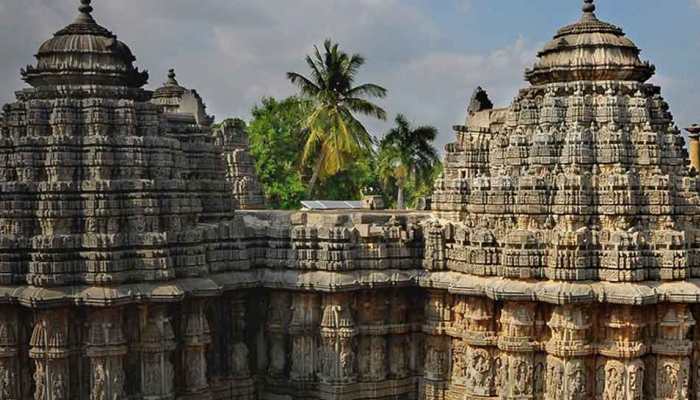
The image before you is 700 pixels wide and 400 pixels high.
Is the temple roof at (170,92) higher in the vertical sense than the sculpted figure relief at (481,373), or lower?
higher

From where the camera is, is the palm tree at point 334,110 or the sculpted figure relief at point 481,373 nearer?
the sculpted figure relief at point 481,373

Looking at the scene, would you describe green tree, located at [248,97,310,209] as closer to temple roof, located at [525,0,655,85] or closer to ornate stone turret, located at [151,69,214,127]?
ornate stone turret, located at [151,69,214,127]

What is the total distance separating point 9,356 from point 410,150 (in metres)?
22.4

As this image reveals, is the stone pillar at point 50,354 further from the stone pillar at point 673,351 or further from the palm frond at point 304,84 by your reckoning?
the palm frond at point 304,84

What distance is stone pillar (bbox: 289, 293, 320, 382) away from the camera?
18297 mm

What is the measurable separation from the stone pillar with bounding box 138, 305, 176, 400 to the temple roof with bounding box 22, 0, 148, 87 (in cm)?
401

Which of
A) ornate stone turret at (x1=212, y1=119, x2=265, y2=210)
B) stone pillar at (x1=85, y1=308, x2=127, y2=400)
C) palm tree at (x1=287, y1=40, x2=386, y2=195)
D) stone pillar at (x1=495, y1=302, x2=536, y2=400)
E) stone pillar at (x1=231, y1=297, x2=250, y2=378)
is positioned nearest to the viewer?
Answer: stone pillar at (x1=85, y1=308, x2=127, y2=400)

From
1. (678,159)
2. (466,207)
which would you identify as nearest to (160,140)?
(466,207)

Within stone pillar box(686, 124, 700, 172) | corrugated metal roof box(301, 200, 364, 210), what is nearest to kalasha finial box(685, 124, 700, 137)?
stone pillar box(686, 124, 700, 172)

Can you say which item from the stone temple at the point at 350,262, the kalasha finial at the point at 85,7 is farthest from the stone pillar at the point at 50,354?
the kalasha finial at the point at 85,7

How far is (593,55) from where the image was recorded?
58.0 feet

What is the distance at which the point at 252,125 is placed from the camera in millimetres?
39844

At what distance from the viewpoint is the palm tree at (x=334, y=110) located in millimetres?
36031

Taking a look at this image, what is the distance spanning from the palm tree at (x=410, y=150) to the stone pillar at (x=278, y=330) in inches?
694
